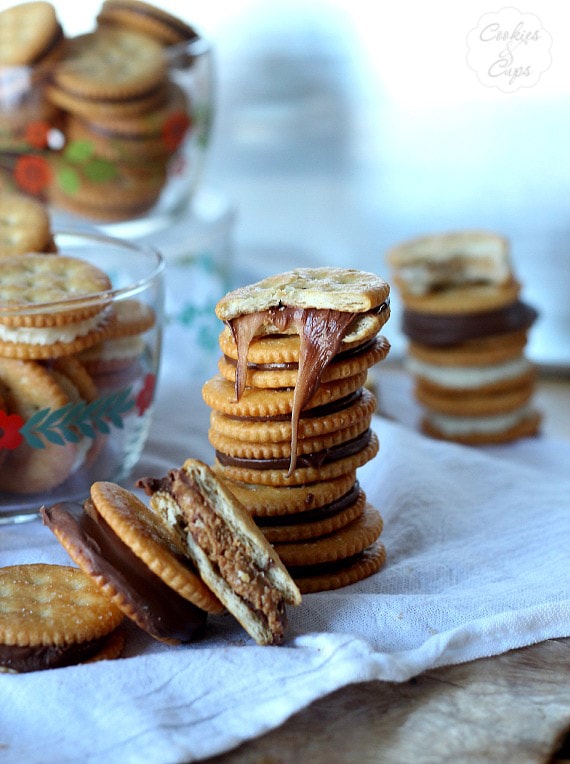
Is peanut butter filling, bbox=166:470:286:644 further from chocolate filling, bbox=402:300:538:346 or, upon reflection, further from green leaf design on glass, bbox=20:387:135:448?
chocolate filling, bbox=402:300:538:346

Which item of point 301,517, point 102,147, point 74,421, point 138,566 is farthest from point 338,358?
point 102,147

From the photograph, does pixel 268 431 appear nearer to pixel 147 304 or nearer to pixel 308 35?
pixel 147 304

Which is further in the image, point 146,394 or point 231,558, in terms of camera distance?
point 146,394

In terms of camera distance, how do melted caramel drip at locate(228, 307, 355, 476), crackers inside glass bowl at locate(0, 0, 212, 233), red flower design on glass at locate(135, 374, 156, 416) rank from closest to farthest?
melted caramel drip at locate(228, 307, 355, 476), red flower design on glass at locate(135, 374, 156, 416), crackers inside glass bowl at locate(0, 0, 212, 233)

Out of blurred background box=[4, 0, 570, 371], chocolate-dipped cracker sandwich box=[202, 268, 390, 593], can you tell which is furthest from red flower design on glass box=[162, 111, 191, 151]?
chocolate-dipped cracker sandwich box=[202, 268, 390, 593]

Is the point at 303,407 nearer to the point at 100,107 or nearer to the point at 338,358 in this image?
the point at 338,358

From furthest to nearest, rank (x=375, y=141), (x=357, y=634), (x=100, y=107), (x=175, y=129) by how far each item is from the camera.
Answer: (x=375, y=141) → (x=175, y=129) → (x=100, y=107) → (x=357, y=634)
